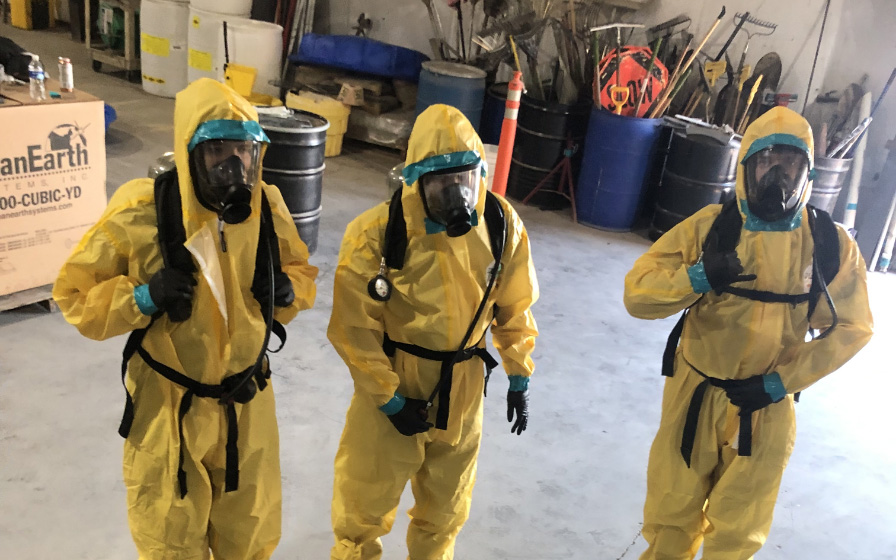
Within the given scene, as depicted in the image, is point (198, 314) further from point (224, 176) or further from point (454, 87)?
point (454, 87)

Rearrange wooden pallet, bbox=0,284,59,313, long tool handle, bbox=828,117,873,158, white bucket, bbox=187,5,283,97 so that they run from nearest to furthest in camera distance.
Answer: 1. wooden pallet, bbox=0,284,59,313
2. long tool handle, bbox=828,117,873,158
3. white bucket, bbox=187,5,283,97

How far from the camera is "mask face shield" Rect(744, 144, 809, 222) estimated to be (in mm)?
1915

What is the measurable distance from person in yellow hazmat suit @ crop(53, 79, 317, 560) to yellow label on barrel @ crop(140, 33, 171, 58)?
6.26m

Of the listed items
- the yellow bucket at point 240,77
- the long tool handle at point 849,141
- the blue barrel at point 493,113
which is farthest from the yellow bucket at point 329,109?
the long tool handle at point 849,141

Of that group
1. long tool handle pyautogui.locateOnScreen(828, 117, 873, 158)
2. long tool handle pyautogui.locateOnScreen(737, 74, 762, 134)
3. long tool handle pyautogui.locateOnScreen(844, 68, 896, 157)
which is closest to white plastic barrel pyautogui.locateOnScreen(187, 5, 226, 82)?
long tool handle pyautogui.locateOnScreen(737, 74, 762, 134)

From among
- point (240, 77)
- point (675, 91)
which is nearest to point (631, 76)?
point (675, 91)

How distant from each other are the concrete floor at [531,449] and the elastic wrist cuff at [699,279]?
1.13m

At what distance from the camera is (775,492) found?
6.70 ft

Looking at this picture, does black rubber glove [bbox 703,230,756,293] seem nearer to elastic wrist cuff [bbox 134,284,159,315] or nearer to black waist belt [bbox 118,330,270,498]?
black waist belt [bbox 118,330,270,498]

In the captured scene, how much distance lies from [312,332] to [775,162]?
2.39m

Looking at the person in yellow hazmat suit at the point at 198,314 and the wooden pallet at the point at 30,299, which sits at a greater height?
the person in yellow hazmat suit at the point at 198,314

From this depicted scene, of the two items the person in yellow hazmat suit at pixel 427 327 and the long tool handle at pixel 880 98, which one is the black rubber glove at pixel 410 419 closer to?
the person in yellow hazmat suit at pixel 427 327

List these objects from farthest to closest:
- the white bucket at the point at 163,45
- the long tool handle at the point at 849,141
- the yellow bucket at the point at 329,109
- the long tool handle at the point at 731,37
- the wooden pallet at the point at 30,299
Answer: the white bucket at the point at 163,45, the yellow bucket at the point at 329,109, the long tool handle at the point at 731,37, the long tool handle at the point at 849,141, the wooden pallet at the point at 30,299

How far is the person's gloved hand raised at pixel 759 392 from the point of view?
196cm
